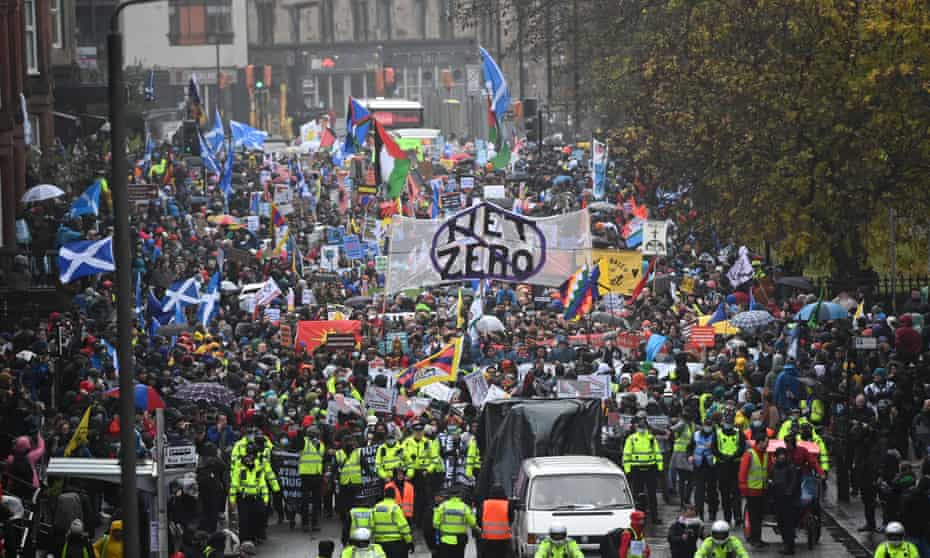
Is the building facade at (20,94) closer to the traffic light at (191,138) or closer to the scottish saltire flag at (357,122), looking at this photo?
the scottish saltire flag at (357,122)

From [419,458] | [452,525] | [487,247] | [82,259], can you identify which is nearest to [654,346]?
[487,247]

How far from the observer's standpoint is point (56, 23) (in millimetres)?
53875

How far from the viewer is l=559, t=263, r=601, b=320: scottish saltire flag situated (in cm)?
3325

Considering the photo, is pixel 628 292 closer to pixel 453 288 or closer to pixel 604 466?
pixel 453 288

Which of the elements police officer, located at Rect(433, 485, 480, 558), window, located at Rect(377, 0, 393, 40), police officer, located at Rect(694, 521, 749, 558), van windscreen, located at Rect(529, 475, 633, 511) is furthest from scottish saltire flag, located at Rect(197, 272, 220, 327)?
window, located at Rect(377, 0, 393, 40)

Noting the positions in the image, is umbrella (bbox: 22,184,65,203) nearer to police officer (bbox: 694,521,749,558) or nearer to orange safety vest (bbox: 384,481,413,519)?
orange safety vest (bbox: 384,481,413,519)

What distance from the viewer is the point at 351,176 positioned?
6328 cm

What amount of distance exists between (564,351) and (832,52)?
9.23 metres

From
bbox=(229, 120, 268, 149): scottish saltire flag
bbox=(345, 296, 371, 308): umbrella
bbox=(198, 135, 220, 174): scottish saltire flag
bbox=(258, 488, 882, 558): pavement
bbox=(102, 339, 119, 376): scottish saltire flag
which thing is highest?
bbox=(229, 120, 268, 149): scottish saltire flag

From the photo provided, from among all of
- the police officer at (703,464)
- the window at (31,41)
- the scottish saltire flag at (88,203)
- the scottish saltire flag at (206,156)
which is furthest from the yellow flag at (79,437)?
the scottish saltire flag at (206,156)

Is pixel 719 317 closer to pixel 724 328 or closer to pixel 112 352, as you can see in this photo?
pixel 724 328

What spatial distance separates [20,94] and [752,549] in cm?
2139

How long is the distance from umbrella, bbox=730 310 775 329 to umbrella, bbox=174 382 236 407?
972cm

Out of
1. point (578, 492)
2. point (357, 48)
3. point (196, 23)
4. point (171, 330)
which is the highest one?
point (196, 23)
